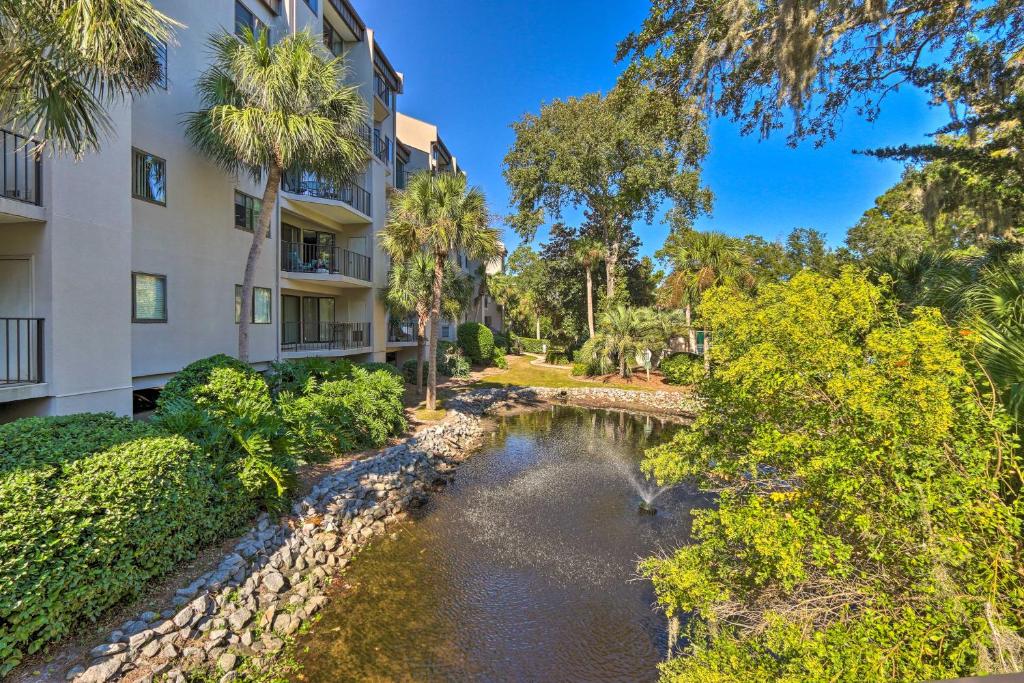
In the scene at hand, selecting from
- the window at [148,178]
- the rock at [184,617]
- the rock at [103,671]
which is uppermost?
the window at [148,178]

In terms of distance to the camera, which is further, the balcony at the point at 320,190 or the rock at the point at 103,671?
the balcony at the point at 320,190

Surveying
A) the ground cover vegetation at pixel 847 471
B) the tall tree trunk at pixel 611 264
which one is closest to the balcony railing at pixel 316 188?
the ground cover vegetation at pixel 847 471

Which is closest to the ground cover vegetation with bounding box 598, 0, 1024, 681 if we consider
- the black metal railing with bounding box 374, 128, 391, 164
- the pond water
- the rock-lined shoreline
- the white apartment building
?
the rock-lined shoreline

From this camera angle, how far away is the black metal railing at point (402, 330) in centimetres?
2459

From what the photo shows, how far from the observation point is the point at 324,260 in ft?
62.6

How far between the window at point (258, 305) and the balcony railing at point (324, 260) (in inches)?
69.4

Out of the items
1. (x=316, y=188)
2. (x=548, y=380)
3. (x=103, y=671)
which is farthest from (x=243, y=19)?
Result: (x=548, y=380)

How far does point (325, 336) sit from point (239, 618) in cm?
1528

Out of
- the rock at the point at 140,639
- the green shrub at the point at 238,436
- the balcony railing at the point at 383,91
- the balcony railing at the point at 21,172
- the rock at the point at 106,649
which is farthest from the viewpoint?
the balcony railing at the point at 383,91

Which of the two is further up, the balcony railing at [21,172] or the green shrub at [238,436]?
the balcony railing at [21,172]

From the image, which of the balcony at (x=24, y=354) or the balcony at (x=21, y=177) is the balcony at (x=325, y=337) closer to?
the balcony at (x=24, y=354)

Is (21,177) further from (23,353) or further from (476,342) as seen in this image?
(476,342)

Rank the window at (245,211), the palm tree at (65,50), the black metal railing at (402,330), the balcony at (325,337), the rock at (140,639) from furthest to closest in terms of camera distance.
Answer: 1. the black metal railing at (402,330)
2. the balcony at (325,337)
3. the window at (245,211)
4. the palm tree at (65,50)
5. the rock at (140,639)

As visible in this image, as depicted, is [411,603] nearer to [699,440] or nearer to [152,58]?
[699,440]
